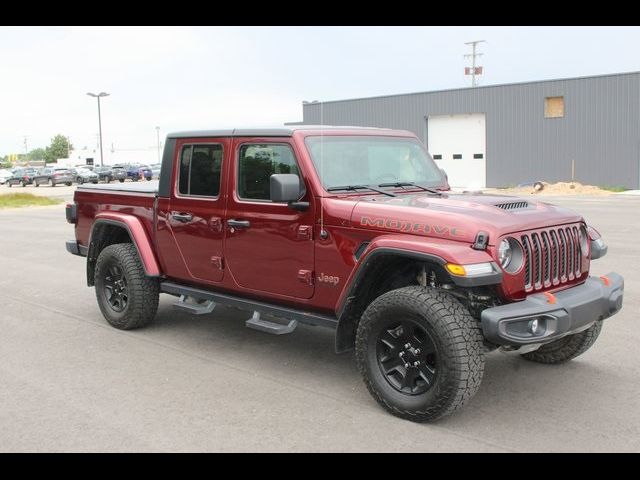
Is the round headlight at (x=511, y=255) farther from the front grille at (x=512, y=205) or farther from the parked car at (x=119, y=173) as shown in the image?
the parked car at (x=119, y=173)

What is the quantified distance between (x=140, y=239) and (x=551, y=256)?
3.75 meters

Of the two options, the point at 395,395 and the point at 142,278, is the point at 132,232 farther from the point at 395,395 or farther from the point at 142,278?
the point at 395,395

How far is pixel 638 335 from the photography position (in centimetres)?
617

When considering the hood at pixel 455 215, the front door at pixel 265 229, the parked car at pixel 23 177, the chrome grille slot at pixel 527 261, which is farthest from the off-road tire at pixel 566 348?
the parked car at pixel 23 177

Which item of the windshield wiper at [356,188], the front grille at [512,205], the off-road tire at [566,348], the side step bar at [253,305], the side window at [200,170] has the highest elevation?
the side window at [200,170]

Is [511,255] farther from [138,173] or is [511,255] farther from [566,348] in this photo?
[138,173]

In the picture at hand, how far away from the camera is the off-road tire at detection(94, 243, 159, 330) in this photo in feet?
21.4

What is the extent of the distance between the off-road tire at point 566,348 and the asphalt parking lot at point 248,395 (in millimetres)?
93

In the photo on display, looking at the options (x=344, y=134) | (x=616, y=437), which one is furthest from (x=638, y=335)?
(x=344, y=134)

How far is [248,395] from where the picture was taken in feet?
16.0

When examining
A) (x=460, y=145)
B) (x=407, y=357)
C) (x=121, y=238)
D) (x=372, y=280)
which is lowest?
(x=407, y=357)

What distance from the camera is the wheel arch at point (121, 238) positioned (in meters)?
6.41

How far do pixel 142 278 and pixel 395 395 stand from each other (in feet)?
10.1

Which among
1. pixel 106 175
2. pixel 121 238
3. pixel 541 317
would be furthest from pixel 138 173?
pixel 541 317
